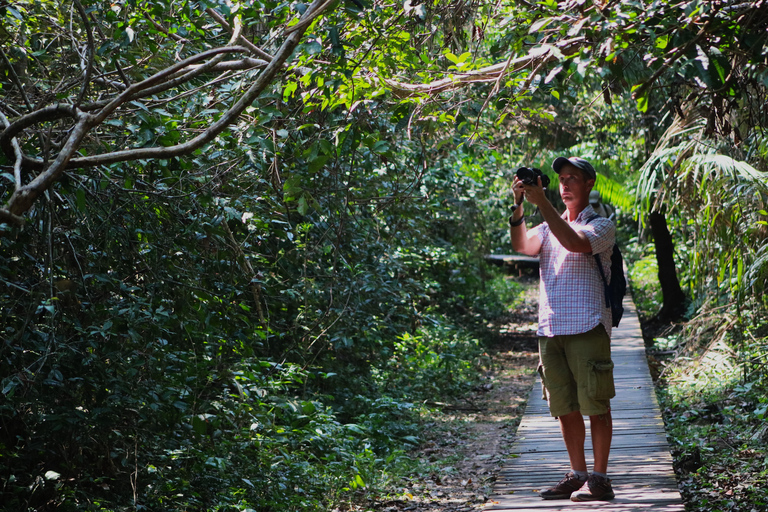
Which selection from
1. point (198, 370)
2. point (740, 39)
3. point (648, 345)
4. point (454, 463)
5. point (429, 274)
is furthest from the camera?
point (429, 274)

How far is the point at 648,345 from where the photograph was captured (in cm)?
1126

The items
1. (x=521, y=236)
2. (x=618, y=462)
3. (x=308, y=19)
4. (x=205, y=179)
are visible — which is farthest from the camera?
(x=618, y=462)

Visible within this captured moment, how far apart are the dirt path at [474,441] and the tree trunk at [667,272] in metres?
2.29

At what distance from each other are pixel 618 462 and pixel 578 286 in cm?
162

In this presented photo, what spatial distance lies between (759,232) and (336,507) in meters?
4.33

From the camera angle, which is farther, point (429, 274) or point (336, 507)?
point (429, 274)

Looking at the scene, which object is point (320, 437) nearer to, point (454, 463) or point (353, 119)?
point (454, 463)

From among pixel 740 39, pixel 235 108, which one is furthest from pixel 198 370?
pixel 740 39

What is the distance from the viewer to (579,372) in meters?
4.00

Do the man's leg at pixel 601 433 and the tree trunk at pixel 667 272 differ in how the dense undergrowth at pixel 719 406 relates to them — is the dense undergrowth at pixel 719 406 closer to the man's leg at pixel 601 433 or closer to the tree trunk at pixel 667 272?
the man's leg at pixel 601 433

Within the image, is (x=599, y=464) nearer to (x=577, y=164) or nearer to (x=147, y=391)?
(x=577, y=164)

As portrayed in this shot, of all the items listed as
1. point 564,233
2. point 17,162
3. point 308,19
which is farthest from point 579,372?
point 17,162

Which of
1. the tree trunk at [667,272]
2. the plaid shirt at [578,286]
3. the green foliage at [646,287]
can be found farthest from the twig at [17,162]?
the green foliage at [646,287]

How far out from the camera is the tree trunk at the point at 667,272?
483 inches
